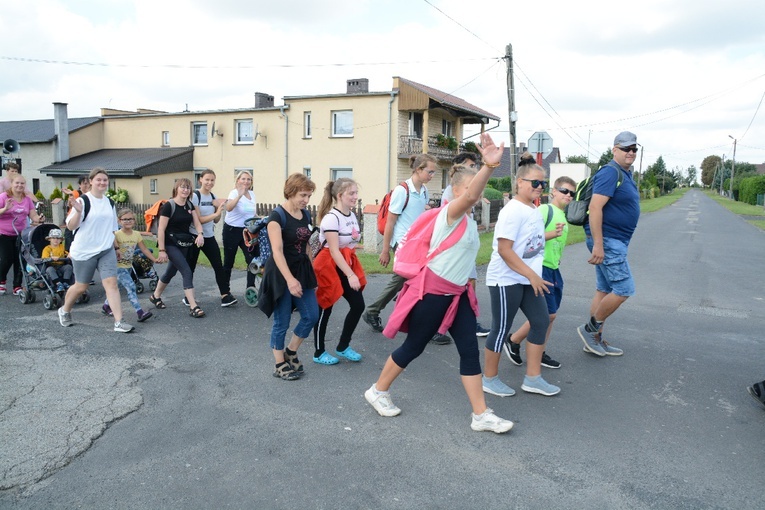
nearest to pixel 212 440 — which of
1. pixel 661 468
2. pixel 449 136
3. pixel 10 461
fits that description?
pixel 10 461

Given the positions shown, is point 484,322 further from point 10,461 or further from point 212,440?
point 10,461

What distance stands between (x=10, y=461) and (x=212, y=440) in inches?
46.5

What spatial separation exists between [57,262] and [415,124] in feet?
83.8

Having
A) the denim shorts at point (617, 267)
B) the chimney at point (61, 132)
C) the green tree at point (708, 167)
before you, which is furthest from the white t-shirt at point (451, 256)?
the green tree at point (708, 167)

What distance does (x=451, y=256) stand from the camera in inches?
150

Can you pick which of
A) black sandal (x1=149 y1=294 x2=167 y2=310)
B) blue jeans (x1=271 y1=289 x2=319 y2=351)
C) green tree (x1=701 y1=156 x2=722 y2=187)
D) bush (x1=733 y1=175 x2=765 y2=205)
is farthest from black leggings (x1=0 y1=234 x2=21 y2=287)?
green tree (x1=701 y1=156 x2=722 y2=187)

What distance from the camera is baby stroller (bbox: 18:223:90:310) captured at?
7.39 metres

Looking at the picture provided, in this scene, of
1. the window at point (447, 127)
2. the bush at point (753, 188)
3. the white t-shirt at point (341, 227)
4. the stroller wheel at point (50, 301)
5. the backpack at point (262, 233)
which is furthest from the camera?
the bush at point (753, 188)

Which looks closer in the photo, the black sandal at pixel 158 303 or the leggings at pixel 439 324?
the leggings at pixel 439 324

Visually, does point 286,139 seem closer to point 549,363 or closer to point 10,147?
point 10,147

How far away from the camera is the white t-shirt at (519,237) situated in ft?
13.9

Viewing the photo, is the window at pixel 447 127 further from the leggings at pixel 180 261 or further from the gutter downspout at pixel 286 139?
the leggings at pixel 180 261

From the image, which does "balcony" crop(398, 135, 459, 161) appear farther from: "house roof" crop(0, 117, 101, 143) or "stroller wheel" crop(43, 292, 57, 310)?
"stroller wheel" crop(43, 292, 57, 310)

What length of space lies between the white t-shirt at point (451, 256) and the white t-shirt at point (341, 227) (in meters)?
1.44
